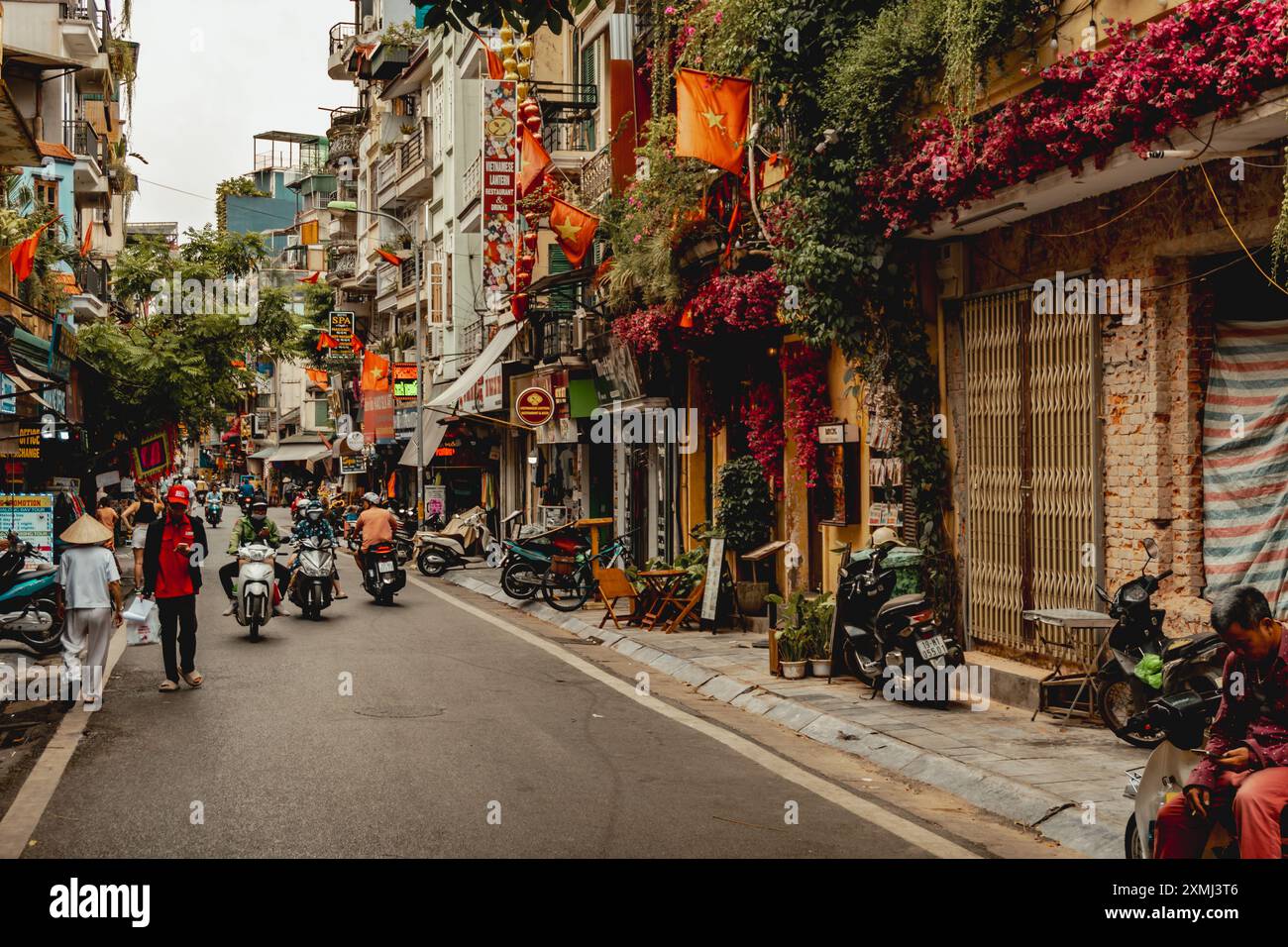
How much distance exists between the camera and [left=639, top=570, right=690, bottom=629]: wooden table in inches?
714

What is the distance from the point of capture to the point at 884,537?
13125mm

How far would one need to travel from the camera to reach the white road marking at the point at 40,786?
24.2 ft

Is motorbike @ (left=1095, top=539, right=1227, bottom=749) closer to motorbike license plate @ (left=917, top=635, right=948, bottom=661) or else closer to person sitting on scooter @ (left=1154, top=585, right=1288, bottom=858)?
motorbike license plate @ (left=917, top=635, right=948, bottom=661)

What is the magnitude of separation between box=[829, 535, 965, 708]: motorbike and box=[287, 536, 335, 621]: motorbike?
8.79 meters

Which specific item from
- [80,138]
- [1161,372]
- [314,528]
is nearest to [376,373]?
[80,138]

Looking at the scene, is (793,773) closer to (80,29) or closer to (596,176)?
(596,176)

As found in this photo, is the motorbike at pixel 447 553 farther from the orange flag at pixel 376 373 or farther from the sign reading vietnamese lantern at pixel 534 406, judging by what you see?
the orange flag at pixel 376 373

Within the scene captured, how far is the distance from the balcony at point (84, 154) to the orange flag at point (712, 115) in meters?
28.1

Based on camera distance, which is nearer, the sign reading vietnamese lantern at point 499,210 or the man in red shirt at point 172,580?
the man in red shirt at point 172,580

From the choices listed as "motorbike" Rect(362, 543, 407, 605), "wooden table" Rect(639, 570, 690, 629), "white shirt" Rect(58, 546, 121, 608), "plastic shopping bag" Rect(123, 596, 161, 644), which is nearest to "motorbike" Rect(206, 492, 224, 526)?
"motorbike" Rect(362, 543, 407, 605)

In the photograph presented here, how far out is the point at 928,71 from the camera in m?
12.6

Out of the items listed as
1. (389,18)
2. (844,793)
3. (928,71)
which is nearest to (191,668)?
(844,793)

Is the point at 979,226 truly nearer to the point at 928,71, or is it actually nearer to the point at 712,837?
the point at 928,71

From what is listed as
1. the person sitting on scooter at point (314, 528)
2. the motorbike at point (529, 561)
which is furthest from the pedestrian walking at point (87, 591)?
the motorbike at point (529, 561)
